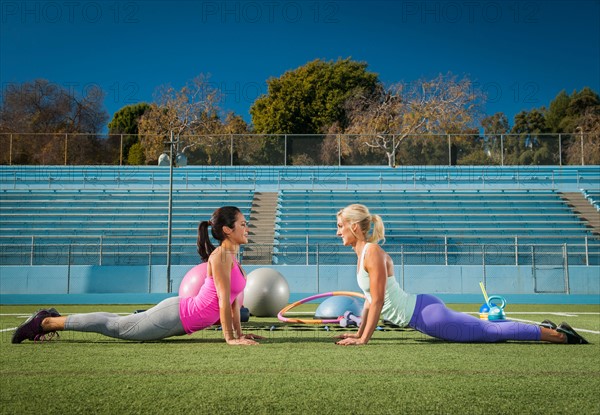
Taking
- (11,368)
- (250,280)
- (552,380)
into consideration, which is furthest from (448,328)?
(250,280)

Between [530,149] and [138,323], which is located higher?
[530,149]

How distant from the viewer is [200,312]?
17.2 feet

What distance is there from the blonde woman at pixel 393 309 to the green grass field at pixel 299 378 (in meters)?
0.12

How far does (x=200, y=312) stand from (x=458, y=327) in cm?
229

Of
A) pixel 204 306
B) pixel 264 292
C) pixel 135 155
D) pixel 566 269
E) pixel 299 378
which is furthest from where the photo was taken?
pixel 135 155

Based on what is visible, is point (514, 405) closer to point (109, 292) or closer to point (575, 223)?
point (109, 292)

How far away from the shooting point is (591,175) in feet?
85.1

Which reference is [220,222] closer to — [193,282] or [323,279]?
[193,282]

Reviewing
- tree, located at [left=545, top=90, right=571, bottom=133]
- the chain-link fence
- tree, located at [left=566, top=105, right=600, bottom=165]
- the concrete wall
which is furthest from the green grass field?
tree, located at [left=545, top=90, right=571, bottom=133]

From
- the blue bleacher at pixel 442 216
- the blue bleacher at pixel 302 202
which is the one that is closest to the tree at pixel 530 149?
the blue bleacher at pixel 302 202

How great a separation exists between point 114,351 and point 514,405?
3.19m

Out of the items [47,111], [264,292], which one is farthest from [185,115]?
[264,292]

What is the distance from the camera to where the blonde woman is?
197 inches

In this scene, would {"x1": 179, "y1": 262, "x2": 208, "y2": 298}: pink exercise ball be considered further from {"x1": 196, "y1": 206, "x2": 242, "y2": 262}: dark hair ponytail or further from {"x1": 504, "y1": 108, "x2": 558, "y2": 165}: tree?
{"x1": 504, "y1": 108, "x2": 558, "y2": 165}: tree
